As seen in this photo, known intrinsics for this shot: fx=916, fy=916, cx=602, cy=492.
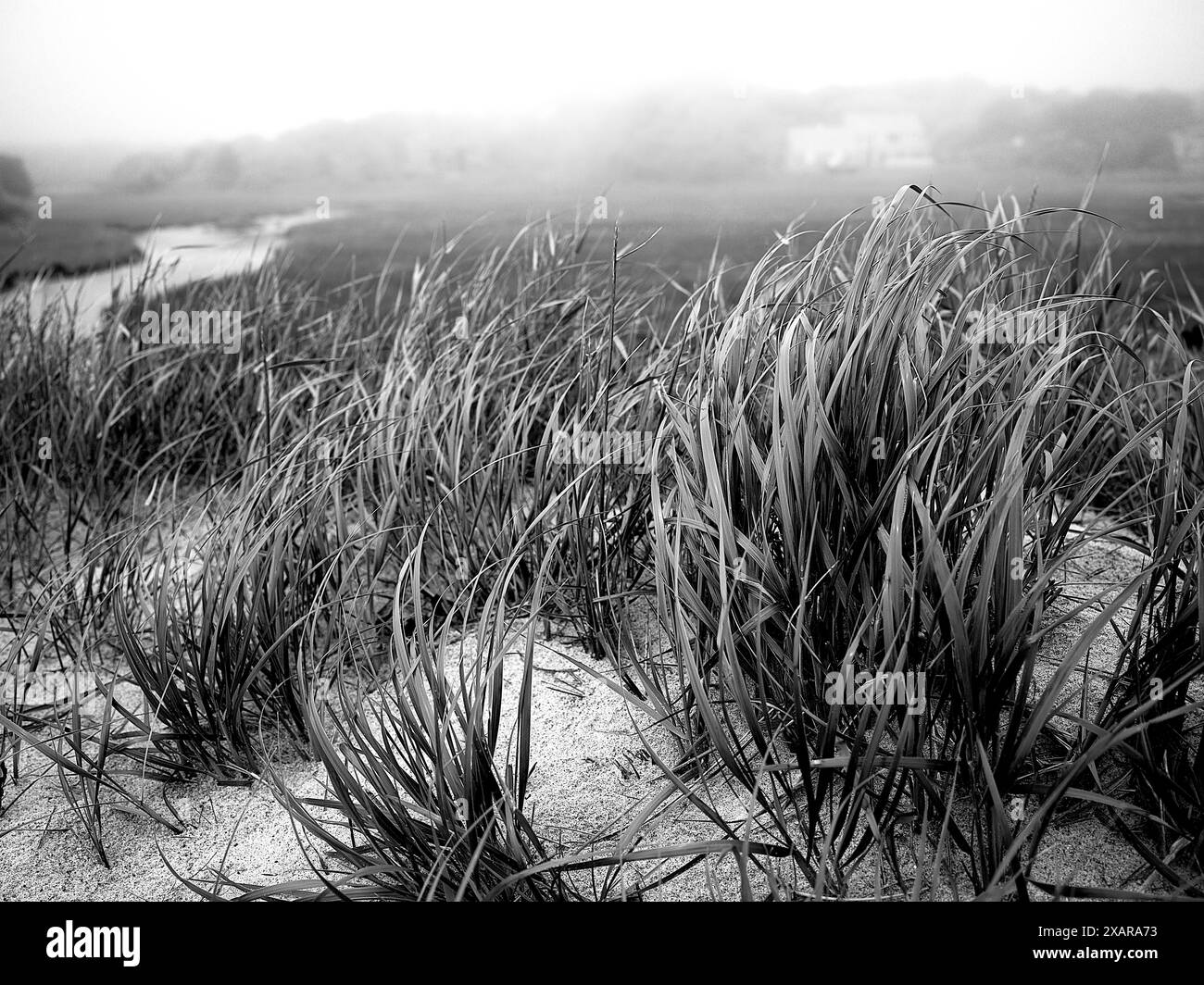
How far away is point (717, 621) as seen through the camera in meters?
1.35

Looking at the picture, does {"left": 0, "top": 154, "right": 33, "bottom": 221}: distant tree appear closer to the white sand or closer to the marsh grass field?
the marsh grass field

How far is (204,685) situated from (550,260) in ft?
5.73

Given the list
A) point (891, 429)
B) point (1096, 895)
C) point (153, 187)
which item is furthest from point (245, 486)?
point (153, 187)
